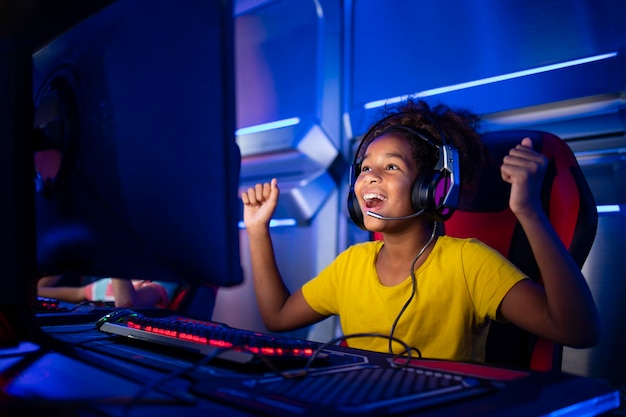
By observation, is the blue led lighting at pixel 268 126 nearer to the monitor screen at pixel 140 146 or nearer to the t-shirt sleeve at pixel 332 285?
the t-shirt sleeve at pixel 332 285

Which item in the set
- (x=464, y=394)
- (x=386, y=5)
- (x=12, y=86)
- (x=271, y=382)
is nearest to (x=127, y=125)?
(x=12, y=86)

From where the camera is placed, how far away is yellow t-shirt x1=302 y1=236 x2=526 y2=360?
940mm

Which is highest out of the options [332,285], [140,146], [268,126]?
[268,126]

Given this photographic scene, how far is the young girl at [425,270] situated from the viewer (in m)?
0.85

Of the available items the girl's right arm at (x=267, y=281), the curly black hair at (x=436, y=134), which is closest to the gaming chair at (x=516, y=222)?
the curly black hair at (x=436, y=134)

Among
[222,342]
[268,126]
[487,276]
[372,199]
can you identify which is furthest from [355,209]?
[268,126]

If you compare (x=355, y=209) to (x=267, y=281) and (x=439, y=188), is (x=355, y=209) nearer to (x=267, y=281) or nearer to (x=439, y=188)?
(x=439, y=188)

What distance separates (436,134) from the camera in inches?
45.3

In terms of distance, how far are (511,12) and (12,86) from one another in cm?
112

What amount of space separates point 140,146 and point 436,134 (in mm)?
702

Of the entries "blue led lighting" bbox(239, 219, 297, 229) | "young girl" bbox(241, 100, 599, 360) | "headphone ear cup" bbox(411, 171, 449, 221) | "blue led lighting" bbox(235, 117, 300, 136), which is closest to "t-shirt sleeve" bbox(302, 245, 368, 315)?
"young girl" bbox(241, 100, 599, 360)

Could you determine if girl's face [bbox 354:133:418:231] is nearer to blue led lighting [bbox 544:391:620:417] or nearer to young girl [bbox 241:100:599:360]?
young girl [bbox 241:100:599:360]

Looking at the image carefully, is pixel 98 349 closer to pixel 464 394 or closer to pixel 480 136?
pixel 464 394

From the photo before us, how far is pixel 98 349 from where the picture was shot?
0.67 metres
